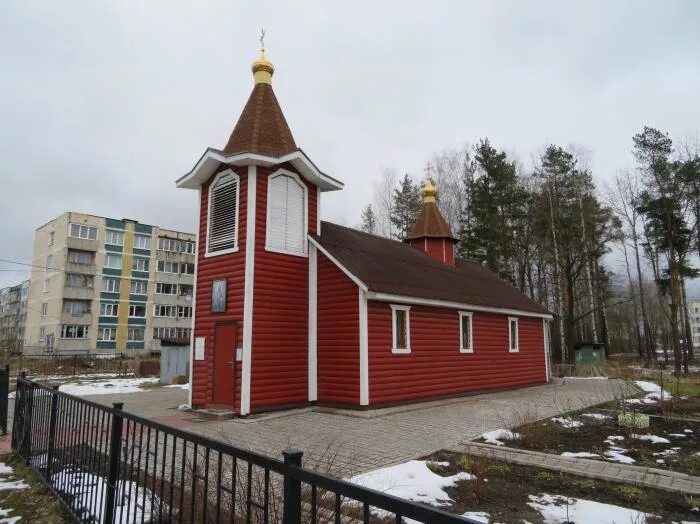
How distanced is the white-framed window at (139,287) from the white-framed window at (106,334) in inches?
157

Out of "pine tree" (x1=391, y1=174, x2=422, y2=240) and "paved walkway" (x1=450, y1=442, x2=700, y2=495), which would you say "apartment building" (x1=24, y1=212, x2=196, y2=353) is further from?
"paved walkway" (x1=450, y1=442, x2=700, y2=495)

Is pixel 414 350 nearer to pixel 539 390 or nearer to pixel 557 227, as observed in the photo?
pixel 539 390

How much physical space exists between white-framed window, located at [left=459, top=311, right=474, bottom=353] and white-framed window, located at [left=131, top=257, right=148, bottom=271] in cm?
3923

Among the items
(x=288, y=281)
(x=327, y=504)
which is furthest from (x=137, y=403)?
(x=327, y=504)

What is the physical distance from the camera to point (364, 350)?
37.9ft

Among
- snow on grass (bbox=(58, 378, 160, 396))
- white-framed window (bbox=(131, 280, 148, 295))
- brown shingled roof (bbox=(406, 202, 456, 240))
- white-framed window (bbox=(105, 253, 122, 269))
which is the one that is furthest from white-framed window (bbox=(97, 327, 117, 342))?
brown shingled roof (bbox=(406, 202, 456, 240))

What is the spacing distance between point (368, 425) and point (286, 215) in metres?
5.59

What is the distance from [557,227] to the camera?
29500 mm

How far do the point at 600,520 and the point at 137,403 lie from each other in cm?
1208

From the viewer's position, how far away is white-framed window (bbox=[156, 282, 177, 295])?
47.8 metres

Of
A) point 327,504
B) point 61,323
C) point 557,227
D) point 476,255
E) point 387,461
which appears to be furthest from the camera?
point 61,323

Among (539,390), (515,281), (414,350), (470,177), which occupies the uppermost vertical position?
(470,177)

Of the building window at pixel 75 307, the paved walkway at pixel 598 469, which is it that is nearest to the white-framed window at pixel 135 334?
the building window at pixel 75 307

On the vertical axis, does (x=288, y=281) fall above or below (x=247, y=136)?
below
